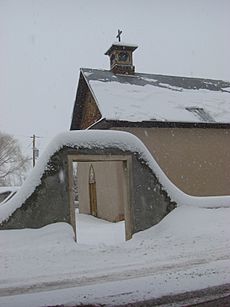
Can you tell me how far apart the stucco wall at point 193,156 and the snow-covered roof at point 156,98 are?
2.17ft

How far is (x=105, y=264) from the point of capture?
6672 millimetres

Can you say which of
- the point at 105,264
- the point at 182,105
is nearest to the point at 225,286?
the point at 105,264

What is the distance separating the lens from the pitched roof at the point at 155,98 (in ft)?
56.3

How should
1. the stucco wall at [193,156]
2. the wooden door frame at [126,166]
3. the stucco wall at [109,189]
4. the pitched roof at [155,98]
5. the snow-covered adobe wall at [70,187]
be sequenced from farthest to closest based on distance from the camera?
the pitched roof at [155,98]
the stucco wall at [193,156]
the stucco wall at [109,189]
the wooden door frame at [126,166]
the snow-covered adobe wall at [70,187]

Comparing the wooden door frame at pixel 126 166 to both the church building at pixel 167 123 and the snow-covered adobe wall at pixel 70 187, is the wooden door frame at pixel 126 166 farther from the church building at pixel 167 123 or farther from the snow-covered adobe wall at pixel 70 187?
the church building at pixel 167 123

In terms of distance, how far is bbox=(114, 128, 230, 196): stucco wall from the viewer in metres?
17.0

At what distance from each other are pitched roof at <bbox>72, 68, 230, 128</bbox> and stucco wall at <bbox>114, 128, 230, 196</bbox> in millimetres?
649

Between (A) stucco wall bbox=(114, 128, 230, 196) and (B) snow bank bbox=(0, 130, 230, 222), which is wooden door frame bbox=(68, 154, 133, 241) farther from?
(A) stucco wall bbox=(114, 128, 230, 196)

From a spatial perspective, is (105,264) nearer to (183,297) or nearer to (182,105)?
(183,297)

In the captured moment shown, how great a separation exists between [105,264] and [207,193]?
11840 millimetres

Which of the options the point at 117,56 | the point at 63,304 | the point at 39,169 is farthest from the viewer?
the point at 117,56

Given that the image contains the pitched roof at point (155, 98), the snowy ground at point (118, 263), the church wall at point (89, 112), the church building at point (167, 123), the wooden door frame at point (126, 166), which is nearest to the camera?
the snowy ground at point (118, 263)

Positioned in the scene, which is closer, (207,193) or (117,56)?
(207,193)

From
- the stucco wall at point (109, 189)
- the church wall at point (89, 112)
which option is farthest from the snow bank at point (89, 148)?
the church wall at point (89, 112)
